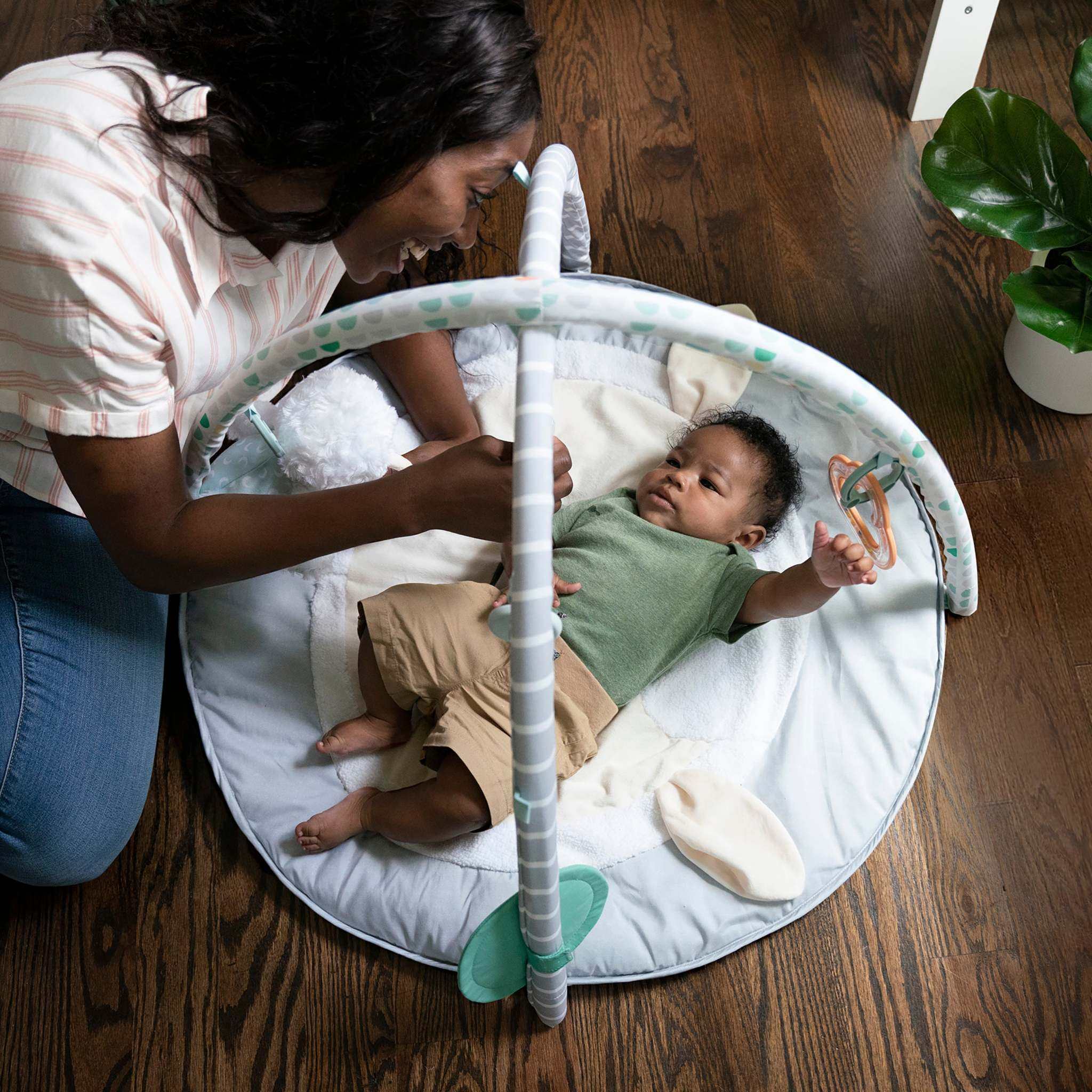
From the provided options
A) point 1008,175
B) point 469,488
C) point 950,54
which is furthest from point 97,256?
point 950,54

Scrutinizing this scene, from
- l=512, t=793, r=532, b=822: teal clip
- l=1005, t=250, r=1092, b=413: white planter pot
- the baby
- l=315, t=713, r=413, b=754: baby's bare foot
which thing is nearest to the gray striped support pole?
l=512, t=793, r=532, b=822: teal clip

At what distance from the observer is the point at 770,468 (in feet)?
Result: 3.92

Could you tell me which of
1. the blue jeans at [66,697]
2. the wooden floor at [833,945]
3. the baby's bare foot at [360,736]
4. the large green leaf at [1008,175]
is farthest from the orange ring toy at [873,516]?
the blue jeans at [66,697]

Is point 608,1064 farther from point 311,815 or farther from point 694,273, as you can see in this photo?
point 694,273

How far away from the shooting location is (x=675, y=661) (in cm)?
117

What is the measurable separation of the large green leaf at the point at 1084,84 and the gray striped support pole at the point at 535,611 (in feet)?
2.08

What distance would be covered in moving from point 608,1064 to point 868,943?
0.31 metres

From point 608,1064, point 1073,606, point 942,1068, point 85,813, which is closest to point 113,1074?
point 85,813

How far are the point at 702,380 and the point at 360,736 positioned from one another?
2.08 feet

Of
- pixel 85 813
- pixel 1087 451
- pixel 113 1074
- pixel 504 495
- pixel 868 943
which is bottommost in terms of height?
pixel 113 1074

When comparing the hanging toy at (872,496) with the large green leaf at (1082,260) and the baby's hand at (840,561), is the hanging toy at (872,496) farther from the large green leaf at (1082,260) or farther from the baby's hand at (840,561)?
the large green leaf at (1082,260)

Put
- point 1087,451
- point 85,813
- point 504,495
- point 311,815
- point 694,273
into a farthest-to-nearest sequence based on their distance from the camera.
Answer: point 694,273
point 1087,451
point 311,815
point 85,813
point 504,495

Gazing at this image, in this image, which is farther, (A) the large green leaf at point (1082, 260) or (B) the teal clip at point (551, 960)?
(A) the large green leaf at point (1082, 260)

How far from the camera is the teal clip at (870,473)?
0.99m
